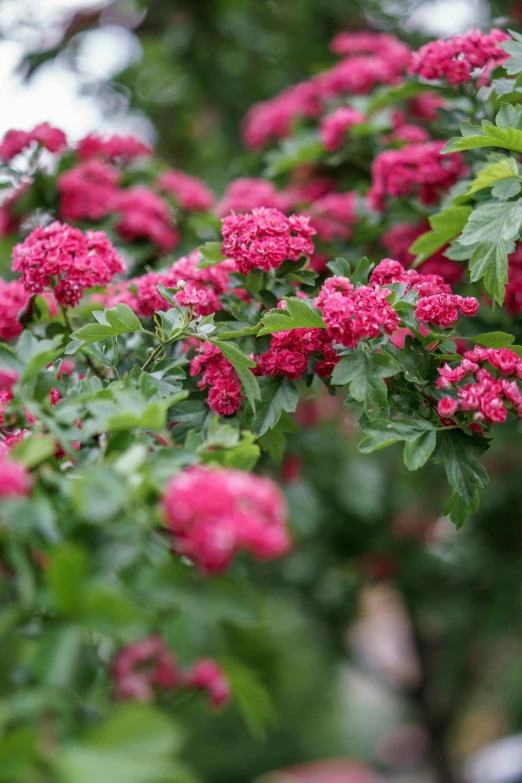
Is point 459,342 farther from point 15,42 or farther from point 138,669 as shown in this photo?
point 15,42

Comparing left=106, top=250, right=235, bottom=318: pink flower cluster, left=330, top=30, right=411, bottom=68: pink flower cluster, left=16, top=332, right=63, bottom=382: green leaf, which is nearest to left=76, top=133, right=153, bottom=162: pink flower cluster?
left=330, top=30, right=411, bottom=68: pink flower cluster

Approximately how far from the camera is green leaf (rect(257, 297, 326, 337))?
1657 mm

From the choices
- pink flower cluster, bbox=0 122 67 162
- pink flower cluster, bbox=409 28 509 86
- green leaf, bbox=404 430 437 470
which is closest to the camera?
green leaf, bbox=404 430 437 470

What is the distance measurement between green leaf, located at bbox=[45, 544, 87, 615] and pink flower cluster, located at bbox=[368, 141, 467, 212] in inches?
76.2

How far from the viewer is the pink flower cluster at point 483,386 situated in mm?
1623

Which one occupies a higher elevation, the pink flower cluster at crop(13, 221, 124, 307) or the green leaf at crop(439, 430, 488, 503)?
the pink flower cluster at crop(13, 221, 124, 307)

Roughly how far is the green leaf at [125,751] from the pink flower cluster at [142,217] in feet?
7.53

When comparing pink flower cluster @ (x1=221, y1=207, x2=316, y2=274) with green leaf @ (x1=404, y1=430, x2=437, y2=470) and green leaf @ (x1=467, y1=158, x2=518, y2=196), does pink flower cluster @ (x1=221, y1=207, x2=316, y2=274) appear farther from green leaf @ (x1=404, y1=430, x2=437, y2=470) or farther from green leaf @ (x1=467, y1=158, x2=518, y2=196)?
green leaf @ (x1=404, y1=430, x2=437, y2=470)

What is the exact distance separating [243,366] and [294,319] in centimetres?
16

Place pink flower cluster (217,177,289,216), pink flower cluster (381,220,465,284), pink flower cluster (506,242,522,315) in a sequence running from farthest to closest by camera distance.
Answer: pink flower cluster (217,177,289,216) → pink flower cluster (381,220,465,284) → pink flower cluster (506,242,522,315)

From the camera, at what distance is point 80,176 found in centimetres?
304

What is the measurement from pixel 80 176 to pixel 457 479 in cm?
214

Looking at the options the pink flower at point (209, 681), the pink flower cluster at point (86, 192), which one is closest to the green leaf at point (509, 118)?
the pink flower cluster at point (86, 192)

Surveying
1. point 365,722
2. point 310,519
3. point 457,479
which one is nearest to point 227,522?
point 457,479
